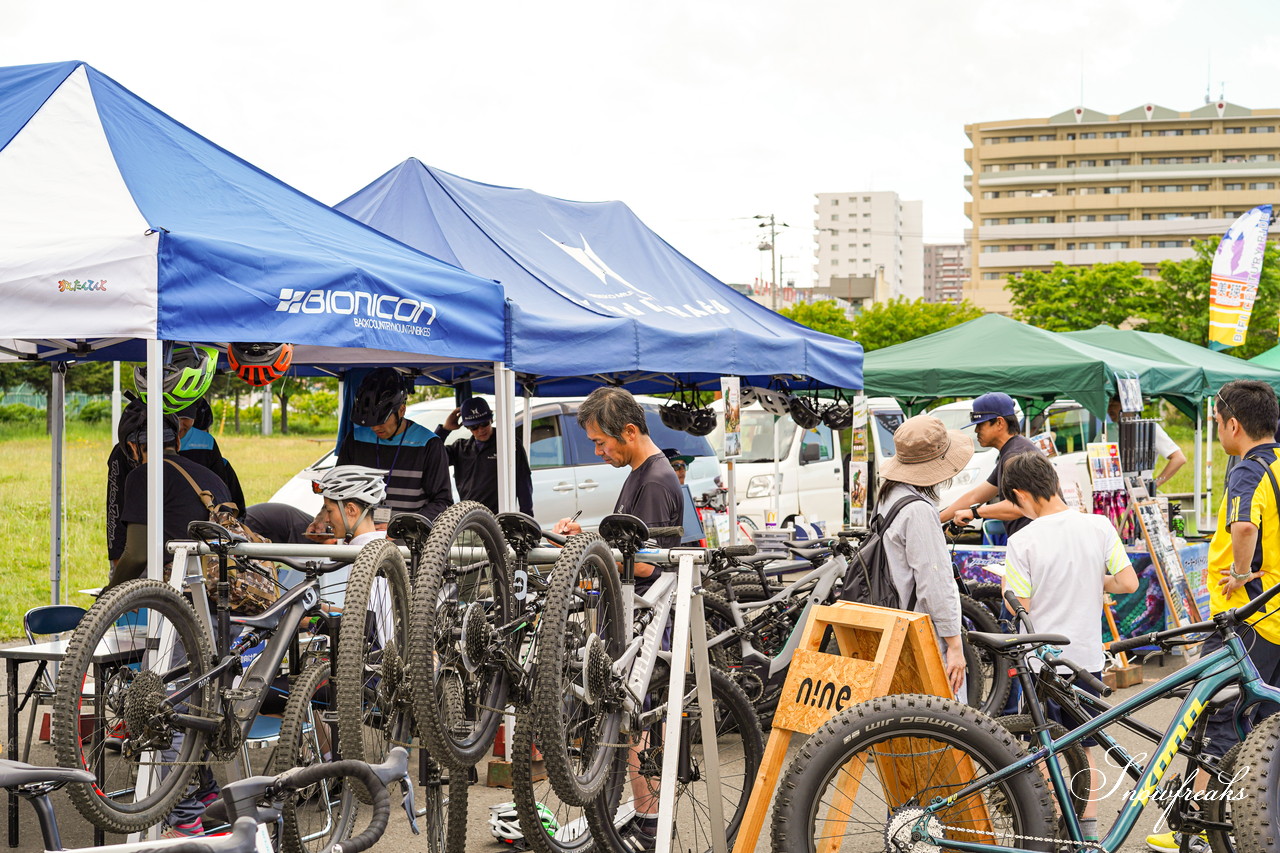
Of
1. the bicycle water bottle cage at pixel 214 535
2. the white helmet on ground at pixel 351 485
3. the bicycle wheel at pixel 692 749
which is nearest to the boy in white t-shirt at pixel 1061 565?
the bicycle wheel at pixel 692 749

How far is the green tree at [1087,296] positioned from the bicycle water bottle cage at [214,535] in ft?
149

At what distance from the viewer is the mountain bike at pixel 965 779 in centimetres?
319

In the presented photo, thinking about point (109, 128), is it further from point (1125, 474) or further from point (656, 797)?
point (1125, 474)

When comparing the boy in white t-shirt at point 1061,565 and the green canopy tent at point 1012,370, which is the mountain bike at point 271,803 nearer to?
the boy in white t-shirt at point 1061,565

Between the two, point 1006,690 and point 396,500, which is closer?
point 1006,690

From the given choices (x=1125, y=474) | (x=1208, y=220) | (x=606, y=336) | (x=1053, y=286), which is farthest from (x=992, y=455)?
(x=1208, y=220)

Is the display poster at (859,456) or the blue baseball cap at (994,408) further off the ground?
the blue baseball cap at (994,408)

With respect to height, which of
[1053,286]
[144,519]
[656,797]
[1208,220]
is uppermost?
[1208,220]

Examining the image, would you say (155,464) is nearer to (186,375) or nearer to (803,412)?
(186,375)

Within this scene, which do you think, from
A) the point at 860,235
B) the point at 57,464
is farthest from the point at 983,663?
the point at 860,235

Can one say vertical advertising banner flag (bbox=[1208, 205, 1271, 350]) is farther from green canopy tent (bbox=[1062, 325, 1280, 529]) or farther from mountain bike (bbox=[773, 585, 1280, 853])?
mountain bike (bbox=[773, 585, 1280, 853])

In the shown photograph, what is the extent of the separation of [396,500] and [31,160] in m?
2.51

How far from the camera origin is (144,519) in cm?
494

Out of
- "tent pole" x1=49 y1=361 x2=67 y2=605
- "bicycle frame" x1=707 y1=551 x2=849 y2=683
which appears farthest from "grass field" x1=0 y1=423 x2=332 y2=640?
"bicycle frame" x1=707 y1=551 x2=849 y2=683
